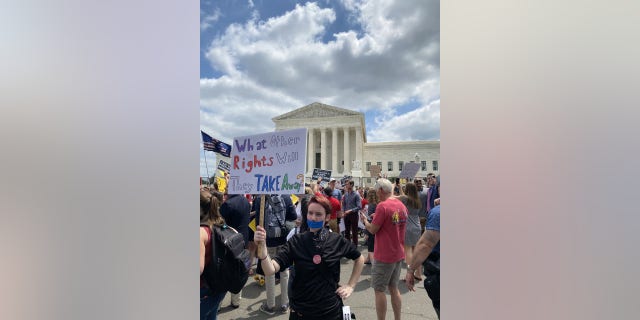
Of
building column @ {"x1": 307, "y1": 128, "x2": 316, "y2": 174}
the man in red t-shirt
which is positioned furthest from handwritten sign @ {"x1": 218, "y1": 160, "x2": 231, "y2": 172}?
building column @ {"x1": 307, "y1": 128, "x2": 316, "y2": 174}

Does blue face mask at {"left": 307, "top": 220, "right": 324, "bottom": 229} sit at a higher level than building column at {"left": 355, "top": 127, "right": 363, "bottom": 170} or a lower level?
lower

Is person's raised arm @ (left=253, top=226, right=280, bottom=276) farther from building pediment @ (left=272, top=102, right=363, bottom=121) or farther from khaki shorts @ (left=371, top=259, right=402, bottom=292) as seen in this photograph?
building pediment @ (left=272, top=102, right=363, bottom=121)

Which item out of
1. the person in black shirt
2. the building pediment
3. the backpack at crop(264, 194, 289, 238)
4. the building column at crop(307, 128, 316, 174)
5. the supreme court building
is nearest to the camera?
the person in black shirt

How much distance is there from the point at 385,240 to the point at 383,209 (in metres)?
0.37

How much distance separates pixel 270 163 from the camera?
2.61m

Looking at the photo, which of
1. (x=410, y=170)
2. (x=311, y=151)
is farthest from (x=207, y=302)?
(x=311, y=151)

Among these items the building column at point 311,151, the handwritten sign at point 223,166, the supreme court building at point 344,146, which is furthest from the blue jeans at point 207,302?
the building column at point 311,151

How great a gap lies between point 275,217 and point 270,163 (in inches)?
97.1

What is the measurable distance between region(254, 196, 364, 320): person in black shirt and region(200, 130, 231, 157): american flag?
580 cm

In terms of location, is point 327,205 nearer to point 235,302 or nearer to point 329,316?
point 329,316

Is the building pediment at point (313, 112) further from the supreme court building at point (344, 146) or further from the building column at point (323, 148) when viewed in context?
the building column at point (323, 148)

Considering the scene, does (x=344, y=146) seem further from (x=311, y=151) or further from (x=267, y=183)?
(x=267, y=183)

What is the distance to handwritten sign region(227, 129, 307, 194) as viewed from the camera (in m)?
2.48
